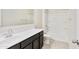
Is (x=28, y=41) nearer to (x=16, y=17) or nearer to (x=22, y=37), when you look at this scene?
(x=22, y=37)

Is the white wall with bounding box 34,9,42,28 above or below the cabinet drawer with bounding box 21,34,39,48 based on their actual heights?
above

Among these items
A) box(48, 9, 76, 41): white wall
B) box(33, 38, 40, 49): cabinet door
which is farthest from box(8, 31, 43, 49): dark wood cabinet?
box(48, 9, 76, 41): white wall

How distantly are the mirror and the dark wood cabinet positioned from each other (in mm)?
173

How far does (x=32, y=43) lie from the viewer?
3.46 ft

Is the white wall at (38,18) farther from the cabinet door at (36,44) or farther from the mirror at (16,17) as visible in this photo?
the cabinet door at (36,44)

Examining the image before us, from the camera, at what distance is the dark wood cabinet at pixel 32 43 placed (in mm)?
1002

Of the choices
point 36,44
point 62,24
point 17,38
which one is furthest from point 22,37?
point 62,24

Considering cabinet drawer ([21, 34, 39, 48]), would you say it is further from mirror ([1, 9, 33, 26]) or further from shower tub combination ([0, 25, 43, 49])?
mirror ([1, 9, 33, 26])

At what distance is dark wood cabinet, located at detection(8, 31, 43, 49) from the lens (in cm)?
100

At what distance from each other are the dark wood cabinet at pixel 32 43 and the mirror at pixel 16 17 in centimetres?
17

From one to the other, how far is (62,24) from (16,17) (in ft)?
1.63
